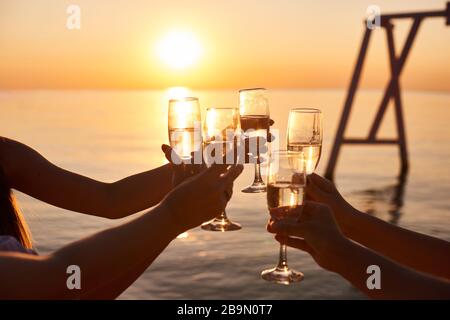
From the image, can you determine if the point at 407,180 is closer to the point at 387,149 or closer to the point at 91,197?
the point at 387,149

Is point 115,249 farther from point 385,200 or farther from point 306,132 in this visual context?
point 385,200

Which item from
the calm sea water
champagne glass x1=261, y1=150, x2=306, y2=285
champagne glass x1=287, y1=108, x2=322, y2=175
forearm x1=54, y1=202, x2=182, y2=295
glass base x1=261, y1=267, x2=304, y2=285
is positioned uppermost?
champagne glass x1=287, y1=108, x2=322, y2=175

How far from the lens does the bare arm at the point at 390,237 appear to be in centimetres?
217

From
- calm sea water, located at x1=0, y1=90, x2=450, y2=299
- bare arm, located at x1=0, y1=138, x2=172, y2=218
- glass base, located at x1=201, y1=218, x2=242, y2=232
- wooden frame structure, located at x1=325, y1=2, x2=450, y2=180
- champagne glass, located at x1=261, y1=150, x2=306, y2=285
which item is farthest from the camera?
wooden frame structure, located at x1=325, y1=2, x2=450, y2=180

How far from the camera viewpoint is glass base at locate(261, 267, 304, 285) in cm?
235

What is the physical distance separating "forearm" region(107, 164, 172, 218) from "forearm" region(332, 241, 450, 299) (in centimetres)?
110

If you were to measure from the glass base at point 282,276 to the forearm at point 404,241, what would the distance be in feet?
1.01

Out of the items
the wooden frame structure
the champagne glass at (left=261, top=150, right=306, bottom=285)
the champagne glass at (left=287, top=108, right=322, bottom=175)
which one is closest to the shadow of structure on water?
the wooden frame structure

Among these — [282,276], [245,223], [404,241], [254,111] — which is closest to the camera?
[404,241]

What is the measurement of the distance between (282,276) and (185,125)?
73cm

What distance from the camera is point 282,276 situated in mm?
2385
